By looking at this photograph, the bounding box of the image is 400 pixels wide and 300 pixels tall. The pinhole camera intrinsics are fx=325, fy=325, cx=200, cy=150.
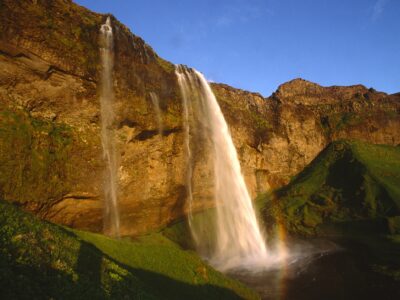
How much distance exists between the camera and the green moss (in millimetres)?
17906

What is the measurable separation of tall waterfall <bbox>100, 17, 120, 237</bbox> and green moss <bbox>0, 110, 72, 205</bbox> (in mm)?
2606

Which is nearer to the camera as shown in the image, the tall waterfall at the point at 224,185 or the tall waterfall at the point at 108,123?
the tall waterfall at the point at 108,123

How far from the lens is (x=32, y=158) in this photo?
19.2 metres

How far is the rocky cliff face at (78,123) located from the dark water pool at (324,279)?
10.4 metres

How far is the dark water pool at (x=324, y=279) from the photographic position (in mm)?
15693

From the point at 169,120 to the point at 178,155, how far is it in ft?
10.7

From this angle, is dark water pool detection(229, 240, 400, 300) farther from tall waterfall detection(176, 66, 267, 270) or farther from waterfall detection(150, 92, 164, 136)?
waterfall detection(150, 92, 164, 136)

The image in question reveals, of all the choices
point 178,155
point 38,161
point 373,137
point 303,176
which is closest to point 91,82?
point 38,161

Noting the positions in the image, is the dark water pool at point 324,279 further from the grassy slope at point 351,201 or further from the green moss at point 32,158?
the green moss at point 32,158

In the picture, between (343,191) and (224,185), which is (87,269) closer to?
(224,185)

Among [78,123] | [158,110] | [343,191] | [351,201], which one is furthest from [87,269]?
[343,191]

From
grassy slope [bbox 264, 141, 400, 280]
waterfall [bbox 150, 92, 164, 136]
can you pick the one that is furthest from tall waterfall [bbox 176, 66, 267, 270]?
grassy slope [bbox 264, 141, 400, 280]

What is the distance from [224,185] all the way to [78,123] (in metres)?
16.2

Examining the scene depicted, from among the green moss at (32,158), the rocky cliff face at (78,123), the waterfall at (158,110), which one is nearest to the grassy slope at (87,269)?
the green moss at (32,158)
